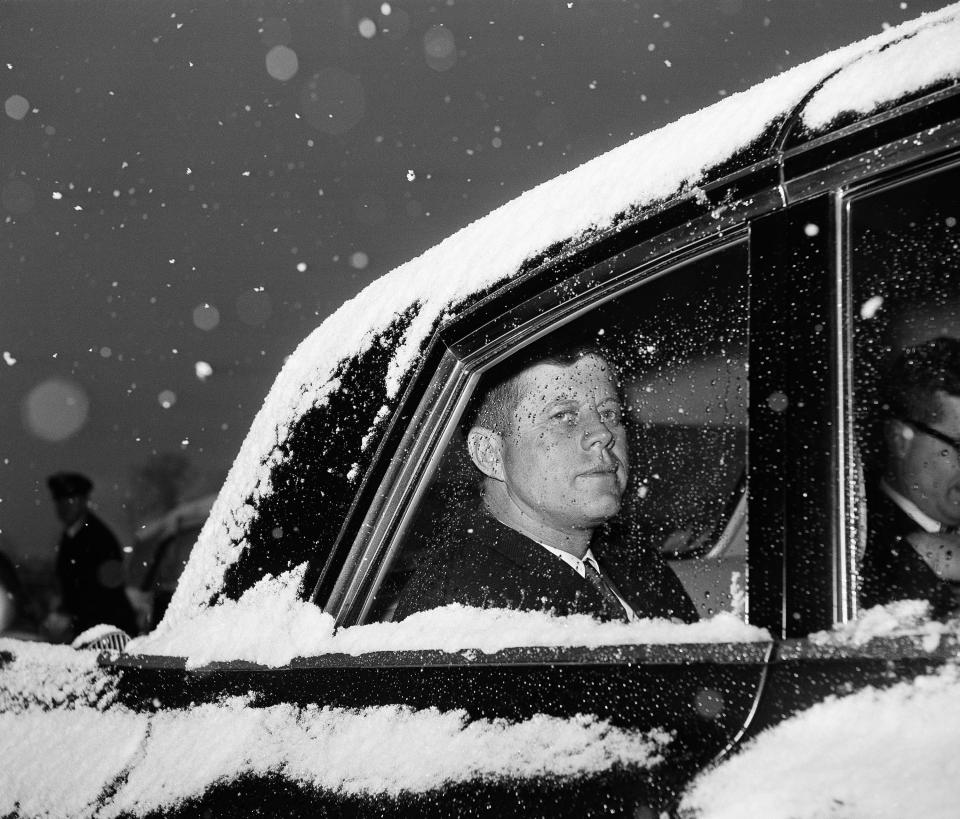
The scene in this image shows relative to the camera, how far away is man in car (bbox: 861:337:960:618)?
0.96 m

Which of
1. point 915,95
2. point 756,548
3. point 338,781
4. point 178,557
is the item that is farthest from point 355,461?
point 178,557

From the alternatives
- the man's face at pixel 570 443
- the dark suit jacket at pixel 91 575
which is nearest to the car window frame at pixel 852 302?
the man's face at pixel 570 443

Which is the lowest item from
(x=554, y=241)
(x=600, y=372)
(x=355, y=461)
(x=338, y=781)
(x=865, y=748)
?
(x=338, y=781)

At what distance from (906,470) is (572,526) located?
1.79 ft

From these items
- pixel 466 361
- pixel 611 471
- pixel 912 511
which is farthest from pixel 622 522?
pixel 912 511

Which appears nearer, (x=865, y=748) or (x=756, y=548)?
(x=865, y=748)

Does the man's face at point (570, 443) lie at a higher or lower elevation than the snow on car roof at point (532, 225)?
lower

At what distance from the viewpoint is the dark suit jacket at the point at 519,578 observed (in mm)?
1343

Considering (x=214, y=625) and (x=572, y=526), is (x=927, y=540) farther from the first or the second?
(x=214, y=625)

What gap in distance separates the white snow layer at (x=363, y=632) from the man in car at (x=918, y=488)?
0.16 meters

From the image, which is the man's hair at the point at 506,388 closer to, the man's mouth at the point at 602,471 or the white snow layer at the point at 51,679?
the man's mouth at the point at 602,471

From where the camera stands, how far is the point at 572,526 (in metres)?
1.45

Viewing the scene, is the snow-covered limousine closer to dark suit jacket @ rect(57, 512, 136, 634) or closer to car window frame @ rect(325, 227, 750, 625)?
car window frame @ rect(325, 227, 750, 625)

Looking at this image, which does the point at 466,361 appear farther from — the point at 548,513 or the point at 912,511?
the point at 912,511
